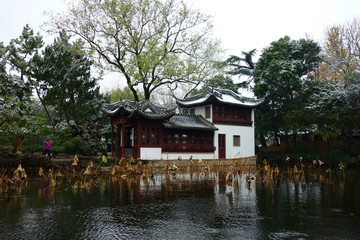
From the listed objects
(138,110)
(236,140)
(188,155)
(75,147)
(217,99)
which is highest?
(217,99)

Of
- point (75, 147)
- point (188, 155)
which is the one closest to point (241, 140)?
point (188, 155)

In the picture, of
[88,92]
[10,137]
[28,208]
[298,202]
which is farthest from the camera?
[88,92]

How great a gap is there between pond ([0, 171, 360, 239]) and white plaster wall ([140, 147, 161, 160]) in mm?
10701

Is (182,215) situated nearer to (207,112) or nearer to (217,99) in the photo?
(217,99)

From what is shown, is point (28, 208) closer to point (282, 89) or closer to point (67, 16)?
point (67, 16)

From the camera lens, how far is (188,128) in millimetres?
21250

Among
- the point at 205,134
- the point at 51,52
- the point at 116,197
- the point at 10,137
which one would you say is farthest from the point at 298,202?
the point at 51,52

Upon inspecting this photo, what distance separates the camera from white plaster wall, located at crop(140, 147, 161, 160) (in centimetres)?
1956

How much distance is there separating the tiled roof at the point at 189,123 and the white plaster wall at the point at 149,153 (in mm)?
1651

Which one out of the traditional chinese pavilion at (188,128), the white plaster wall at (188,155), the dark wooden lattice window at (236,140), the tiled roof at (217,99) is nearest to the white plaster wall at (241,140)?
the traditional chinese pavilion at (188,128)

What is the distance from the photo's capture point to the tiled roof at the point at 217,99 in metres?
23.0

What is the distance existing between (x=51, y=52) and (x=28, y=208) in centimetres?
1852

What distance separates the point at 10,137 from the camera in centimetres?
1959

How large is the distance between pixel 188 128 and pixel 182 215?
1552 cm
